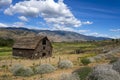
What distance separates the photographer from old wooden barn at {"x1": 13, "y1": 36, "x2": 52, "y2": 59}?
183ft

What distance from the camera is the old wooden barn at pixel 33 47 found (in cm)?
5591

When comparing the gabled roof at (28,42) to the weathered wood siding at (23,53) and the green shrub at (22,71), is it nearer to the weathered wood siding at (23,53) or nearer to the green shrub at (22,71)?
the weathered wood siding at (23,53)

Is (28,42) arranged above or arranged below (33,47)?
above

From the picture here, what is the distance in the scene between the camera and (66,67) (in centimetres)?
3356

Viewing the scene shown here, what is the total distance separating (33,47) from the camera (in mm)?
55344

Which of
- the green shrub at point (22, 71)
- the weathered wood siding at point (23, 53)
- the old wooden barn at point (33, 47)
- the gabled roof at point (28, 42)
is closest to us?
the green shrub at point (22, 71)

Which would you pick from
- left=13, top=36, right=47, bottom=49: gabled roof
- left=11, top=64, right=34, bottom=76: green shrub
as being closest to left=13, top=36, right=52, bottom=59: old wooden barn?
left=13, top=36, right=47, bottom=49: gabled roof

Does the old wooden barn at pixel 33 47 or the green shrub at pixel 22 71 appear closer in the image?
the green shrub at pixel 22 71

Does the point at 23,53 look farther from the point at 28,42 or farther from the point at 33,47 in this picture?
the point at 33,47

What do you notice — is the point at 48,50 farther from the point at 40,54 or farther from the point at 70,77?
the point at 70,77

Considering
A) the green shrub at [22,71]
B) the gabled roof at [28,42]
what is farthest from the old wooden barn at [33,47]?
the green shrub at [22,71]

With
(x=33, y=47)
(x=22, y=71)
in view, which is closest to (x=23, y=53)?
(x=33, y=47)

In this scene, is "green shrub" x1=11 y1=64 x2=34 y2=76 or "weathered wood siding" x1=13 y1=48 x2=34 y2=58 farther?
"weathered wood siding" x1=13 y1=48 x2=34 y2=58

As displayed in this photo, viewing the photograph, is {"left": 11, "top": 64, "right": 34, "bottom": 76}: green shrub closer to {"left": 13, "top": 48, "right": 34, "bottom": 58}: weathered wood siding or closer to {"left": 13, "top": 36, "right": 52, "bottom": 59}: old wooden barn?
{"left": 13, "top": 36, "right": 52, "bottom": 59}: old wooden barn
